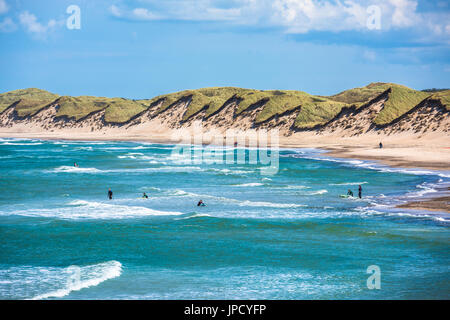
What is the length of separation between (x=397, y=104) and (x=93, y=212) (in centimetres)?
8724

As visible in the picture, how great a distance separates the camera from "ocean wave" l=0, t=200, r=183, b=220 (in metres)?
34.9

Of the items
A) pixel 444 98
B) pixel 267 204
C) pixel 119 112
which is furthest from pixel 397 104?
pixel 119 112

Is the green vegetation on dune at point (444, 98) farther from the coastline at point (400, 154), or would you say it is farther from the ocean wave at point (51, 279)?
the ocean wave at point (51, 279)

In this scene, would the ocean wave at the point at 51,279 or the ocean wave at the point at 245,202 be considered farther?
the ocean wave at the point at 245,202

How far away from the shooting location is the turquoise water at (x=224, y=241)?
20.5 m

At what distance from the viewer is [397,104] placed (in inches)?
4417

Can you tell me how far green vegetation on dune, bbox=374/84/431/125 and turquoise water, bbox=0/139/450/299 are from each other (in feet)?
181

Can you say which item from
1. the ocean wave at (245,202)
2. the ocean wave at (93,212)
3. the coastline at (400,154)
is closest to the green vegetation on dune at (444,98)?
the coastline at (400,154)

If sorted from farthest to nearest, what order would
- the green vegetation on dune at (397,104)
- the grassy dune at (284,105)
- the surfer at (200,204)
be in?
the grassy dune at (284,105), the green vegetation on dune at (397,104), the surfer at (200,204)

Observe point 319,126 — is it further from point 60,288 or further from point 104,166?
point 60,288

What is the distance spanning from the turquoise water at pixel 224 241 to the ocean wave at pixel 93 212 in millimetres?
82

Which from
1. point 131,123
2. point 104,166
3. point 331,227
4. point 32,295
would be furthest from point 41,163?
point 131,123

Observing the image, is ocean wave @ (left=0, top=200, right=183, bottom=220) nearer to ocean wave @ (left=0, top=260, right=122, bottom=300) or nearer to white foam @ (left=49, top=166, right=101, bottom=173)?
ocean wave @ (left=0, top=260, right=122, bottom=300)
